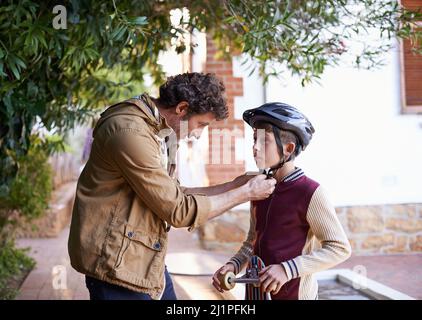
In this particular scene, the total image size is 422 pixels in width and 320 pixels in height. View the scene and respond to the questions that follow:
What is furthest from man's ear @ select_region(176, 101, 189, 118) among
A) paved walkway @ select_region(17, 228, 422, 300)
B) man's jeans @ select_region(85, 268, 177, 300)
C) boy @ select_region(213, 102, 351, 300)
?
paved walkway @ select_region(17, 228, 422, 300)

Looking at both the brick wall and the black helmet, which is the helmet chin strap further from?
the brick wall

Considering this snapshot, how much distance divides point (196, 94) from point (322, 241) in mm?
784

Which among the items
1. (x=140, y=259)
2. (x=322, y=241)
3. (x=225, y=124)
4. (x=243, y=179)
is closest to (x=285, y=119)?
(x=243, y=179)

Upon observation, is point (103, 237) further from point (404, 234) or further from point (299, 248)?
point (404, 234)

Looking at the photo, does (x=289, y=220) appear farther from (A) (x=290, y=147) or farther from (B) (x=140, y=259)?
(B) (x=140, y=259)

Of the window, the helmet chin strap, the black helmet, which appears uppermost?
the window

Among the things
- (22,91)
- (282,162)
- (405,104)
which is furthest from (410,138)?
(282,162)

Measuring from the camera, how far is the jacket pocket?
2465mm

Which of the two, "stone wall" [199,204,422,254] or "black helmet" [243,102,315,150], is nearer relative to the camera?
"black helmet" [243,102,315,150]

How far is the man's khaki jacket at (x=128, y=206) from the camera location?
2.43 meters

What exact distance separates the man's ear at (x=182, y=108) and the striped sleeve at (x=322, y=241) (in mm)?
631

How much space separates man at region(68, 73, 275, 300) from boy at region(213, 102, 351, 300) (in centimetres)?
12

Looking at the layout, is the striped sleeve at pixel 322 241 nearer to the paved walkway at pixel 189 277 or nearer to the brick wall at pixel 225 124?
the paved walkway at pixel 189 277
